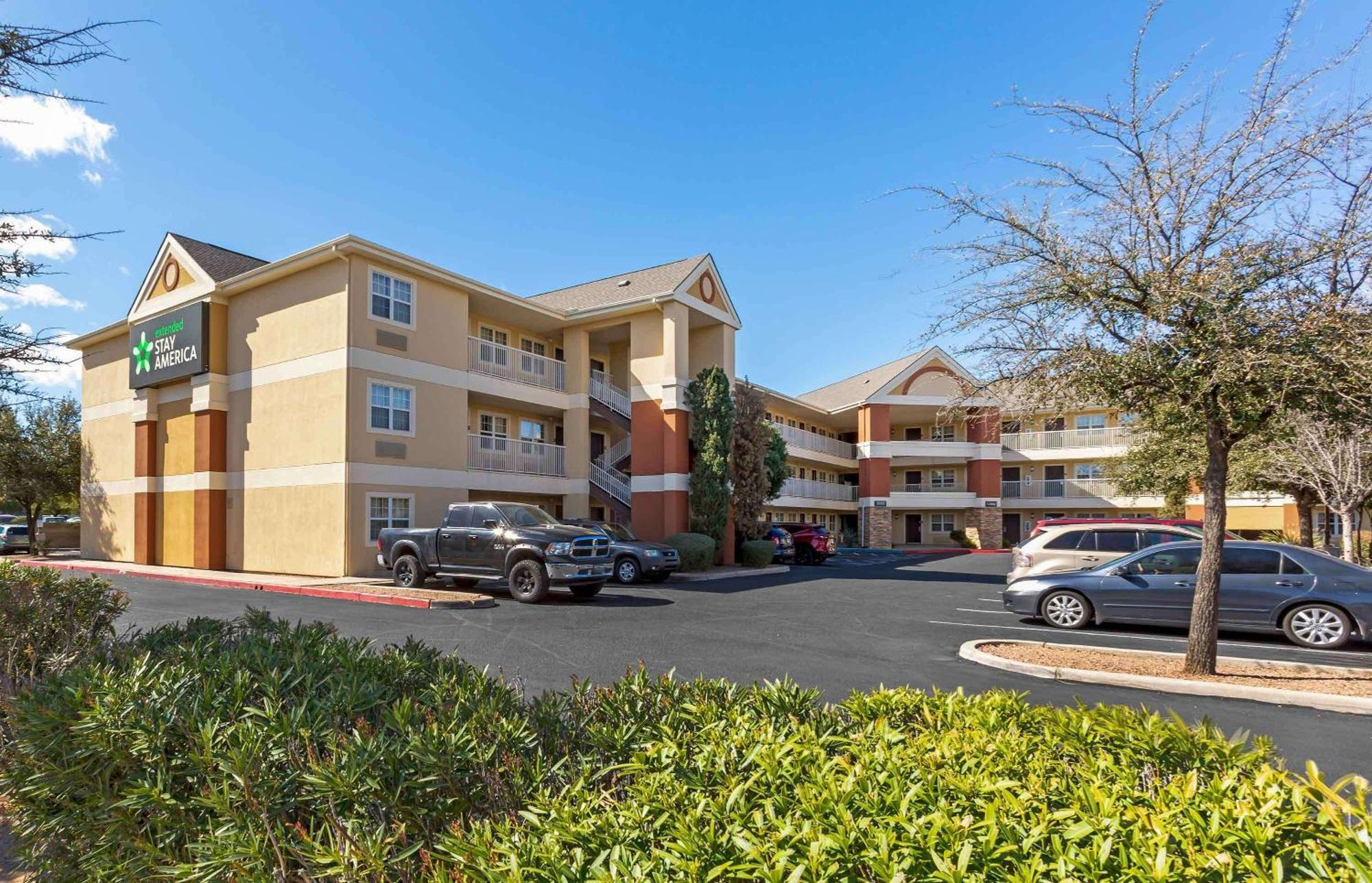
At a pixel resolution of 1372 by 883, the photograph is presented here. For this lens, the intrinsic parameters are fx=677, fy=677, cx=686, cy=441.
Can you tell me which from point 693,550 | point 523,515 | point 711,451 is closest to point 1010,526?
point 711,451

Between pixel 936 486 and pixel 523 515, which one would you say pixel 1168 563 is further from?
pixel 936 486

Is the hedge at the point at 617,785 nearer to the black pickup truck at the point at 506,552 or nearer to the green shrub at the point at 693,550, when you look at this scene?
the black pickup truck at the point at 506,552

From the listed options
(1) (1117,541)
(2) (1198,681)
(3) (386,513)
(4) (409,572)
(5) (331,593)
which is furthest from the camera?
(3) (386,513)

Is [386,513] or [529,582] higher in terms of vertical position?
[386,513]

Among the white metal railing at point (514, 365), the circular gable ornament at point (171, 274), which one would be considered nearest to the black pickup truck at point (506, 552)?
the white metal railing at point (514, 365)

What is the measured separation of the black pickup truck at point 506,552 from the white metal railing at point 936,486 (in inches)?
1175

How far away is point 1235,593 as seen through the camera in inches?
412

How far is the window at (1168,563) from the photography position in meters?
10.7

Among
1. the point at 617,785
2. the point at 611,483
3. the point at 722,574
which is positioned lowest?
the point at 722,574

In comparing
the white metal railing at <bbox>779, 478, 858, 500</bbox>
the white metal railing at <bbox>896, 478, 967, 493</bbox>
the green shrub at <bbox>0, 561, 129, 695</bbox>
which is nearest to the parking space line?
the green shrub at <bbox>0, 561, 129, 695</bbox>

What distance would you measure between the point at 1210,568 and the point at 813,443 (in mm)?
28925

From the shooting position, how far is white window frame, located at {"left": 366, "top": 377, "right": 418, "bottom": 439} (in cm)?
1833

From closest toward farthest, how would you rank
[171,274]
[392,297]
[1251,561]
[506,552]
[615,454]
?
[1251,561]
[506,552]
[392,297]
[171,274]
[615,454]

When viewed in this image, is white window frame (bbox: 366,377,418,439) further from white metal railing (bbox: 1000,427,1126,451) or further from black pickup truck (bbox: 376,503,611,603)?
white metal railing (bbox: 1000,427,1126,451)
